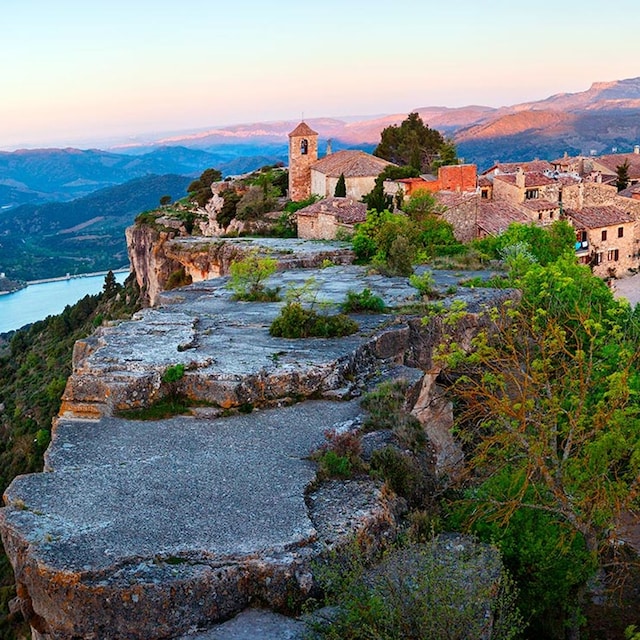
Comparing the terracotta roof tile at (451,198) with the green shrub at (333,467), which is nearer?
the green shrub at (333,467)

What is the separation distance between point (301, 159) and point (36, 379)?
732 inches

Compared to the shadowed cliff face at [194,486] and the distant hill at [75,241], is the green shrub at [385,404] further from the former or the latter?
the distant hill at [75,241]

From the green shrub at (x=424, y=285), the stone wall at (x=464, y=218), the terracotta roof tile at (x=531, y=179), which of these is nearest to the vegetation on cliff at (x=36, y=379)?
the green shrub at (x=424, y=285)

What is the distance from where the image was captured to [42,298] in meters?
107

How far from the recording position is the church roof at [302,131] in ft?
140

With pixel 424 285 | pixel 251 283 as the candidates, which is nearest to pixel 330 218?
pixel 251 283

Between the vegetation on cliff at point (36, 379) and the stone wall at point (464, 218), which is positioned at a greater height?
the stone wall at point (464, 218)

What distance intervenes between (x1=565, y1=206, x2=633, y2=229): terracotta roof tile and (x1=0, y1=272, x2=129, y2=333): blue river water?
59.9 m

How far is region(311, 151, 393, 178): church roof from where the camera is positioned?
38.9m

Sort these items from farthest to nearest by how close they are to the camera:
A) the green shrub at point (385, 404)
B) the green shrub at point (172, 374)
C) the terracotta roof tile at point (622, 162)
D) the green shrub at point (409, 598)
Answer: the terracotta roof tile at point (622, 162) → the green shrub at point (172, 374) → the green shrub at point (385, 404) → the green shrub at point (409, 598)

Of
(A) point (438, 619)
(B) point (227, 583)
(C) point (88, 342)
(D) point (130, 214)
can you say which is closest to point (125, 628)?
(B) point (227, 583)

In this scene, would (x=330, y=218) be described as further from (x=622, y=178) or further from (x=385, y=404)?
(x=622, y=178)

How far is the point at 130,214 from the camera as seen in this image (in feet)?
623

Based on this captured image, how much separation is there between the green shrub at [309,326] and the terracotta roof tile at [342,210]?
53.9ft
